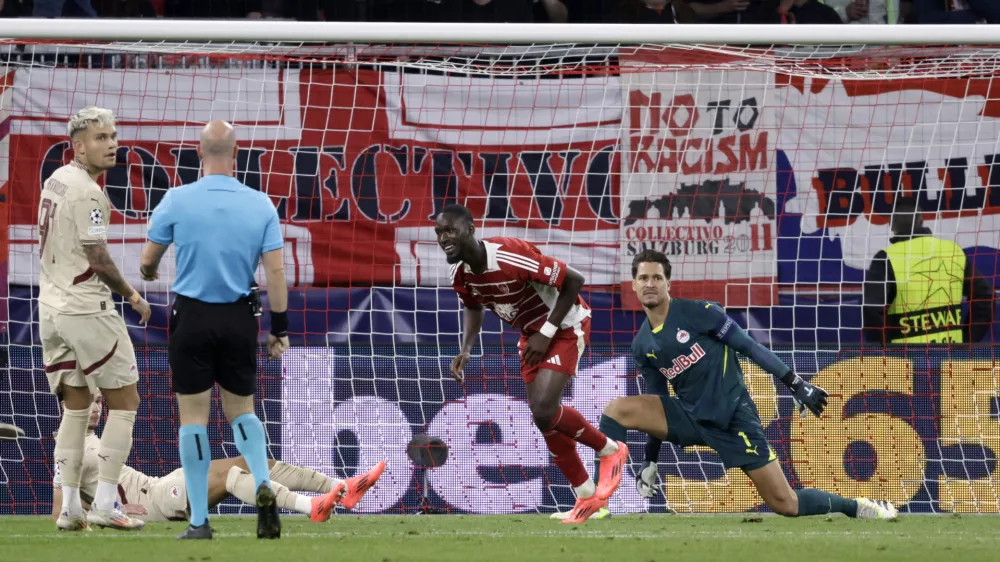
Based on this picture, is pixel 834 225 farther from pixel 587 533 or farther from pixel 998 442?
pixel 587 533

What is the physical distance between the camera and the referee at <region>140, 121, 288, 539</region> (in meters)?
5.57

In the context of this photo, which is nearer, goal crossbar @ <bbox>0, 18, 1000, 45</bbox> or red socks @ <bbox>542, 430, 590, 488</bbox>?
red socks @ <bbox>542, 430, 590, 488</bbox>

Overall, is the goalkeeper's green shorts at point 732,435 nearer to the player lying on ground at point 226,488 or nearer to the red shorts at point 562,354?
the red shorts at point 562,354

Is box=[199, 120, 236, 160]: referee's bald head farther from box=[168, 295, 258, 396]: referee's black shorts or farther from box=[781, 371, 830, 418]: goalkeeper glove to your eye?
box=[781, 371, 830, 418]: goalkeeper glove

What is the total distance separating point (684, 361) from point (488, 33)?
2280 millimetres

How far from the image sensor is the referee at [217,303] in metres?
5.57

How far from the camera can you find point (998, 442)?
898 cm

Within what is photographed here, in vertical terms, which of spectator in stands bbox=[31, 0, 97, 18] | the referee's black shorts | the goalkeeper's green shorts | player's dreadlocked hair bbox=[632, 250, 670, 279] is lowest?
the goalkeeper's green shorts

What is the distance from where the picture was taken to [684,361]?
7.52 m

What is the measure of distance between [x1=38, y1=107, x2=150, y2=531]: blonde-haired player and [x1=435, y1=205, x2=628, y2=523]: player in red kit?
168cm

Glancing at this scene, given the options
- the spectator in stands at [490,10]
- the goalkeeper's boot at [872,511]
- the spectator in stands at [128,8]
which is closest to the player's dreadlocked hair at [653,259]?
the goalkeeper's boot at [872,511]

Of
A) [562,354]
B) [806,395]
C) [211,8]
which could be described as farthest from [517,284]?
[211,8]

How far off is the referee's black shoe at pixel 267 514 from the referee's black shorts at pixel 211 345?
1.38 feet

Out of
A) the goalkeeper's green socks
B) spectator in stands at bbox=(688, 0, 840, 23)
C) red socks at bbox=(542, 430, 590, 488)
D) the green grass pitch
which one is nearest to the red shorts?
red socks at bbox=(542, 430, 590, 488)
